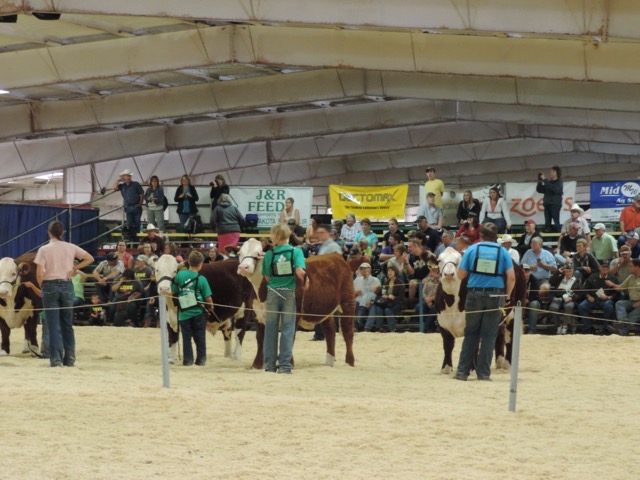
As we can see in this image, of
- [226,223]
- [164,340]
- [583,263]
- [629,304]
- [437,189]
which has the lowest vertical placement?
[164,340]

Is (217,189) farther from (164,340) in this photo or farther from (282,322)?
(164,340)

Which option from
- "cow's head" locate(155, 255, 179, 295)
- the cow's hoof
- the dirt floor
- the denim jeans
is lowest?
the dirt floor

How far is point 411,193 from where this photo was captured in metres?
48.0

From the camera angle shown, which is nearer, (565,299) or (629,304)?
(629,304)

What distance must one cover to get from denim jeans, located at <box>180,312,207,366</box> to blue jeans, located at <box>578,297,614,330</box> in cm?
762

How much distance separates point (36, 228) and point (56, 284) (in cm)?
1516

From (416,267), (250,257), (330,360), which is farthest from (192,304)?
(416,267)

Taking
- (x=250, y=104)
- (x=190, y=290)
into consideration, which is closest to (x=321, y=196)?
(x=250, y=104)

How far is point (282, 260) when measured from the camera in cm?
1353

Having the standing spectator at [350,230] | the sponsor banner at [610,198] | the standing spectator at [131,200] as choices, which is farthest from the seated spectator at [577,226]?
the standing spectator at [131,200]

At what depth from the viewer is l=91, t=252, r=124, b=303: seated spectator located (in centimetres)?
2164

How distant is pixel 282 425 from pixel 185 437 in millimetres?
981

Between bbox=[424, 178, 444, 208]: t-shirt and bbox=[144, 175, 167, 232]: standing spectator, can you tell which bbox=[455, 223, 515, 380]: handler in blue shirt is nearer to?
bbox=[424, 178, 444, 208]: t-shirt

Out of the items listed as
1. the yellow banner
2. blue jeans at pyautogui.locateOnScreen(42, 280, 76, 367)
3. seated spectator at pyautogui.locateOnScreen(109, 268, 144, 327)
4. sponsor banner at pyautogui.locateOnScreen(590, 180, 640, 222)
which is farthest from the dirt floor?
the yellow banner
